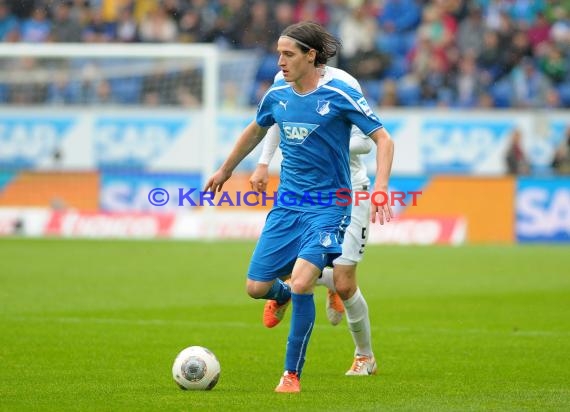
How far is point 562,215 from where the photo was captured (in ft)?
79.3

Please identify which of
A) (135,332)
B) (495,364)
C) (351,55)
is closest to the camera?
(495,364)

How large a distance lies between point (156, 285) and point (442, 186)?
1007 centimetres

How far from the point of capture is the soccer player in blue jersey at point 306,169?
25.8 ft

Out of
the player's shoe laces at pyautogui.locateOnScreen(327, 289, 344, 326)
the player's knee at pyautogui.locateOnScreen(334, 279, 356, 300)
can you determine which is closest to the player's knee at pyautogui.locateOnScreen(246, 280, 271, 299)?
the player's knee at pyautogui.locateOnScreen(334, 279, 356, 300)

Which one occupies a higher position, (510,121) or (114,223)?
(510,121)

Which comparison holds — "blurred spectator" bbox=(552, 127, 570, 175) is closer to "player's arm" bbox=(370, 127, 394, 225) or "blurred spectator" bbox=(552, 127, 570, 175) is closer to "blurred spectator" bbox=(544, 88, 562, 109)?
"blurred spectator" bbox=(544, 88, 562, 109)

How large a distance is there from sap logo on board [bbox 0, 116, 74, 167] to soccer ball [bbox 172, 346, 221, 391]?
18.5 meters

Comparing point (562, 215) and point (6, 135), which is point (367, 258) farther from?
point (6, 135)

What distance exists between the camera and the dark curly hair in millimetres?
7957

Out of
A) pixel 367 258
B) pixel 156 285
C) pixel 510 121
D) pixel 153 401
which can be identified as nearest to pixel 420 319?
pixel 156 285

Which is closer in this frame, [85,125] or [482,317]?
[482,317]

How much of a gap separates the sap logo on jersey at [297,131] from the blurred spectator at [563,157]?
18.0m

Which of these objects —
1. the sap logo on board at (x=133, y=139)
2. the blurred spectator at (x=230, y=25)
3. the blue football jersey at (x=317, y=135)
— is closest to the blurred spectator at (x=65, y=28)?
the sap logo on board at (x=133, y=139)

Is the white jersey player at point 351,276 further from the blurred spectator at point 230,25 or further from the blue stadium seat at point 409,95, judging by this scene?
the blurred spectator at point 230,25
